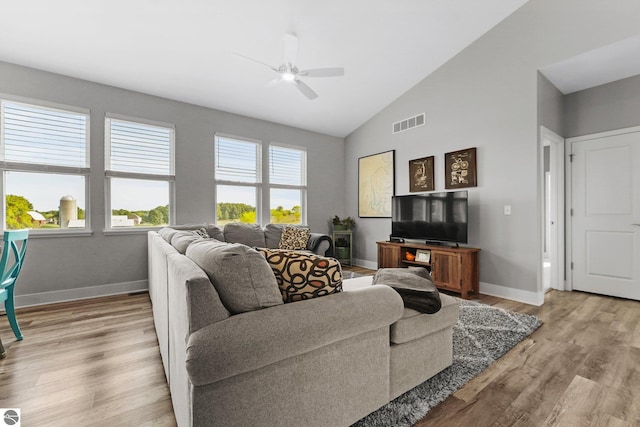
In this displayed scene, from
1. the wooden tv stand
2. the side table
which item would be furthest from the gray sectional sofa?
the side table

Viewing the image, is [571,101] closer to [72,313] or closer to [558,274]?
[558,274]

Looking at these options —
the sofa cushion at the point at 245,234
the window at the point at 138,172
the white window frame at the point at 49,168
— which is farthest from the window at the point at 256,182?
the white window frame at the point at 49,168

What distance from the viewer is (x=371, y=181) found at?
554 centimetres

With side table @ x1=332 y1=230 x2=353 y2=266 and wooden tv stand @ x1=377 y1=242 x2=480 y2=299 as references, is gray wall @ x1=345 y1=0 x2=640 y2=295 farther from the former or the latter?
side table @ x1=332 y1=230 x2=353 y2=266

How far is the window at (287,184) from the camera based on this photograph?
5301mm

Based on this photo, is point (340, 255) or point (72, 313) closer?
point (72, 313)

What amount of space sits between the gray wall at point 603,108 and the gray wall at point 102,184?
4573 mm

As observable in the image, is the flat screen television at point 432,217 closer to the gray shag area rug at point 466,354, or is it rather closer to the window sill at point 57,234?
the gray shag area rug at point 466,354

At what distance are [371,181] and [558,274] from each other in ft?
10.4

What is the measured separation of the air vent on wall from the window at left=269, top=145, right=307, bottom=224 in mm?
1825

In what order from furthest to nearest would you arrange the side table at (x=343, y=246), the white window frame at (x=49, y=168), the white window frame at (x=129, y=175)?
the side table at (x=343, y=246)
the white window frame at (x=129, y=175)
the white window frame at (x=49, y=168)

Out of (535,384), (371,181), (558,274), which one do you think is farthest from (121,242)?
(558,274)

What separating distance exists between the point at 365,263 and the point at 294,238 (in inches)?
72.5

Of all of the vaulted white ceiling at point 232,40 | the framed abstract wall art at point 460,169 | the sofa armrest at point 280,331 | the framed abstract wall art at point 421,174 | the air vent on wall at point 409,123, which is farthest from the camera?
the air vent on wall at point 409,123
